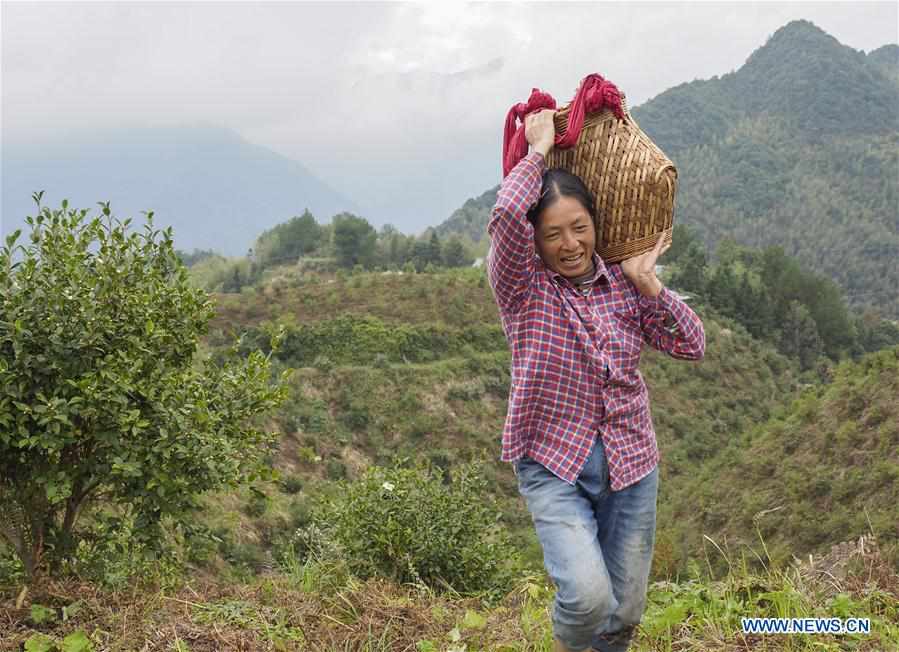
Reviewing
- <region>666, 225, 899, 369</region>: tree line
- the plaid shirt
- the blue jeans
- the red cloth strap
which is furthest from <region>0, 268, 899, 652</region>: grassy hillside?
<region>666, 225, 899, 369</region>: tree line

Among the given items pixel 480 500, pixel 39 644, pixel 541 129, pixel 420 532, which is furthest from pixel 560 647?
pixel 480 500

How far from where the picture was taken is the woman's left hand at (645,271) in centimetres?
230

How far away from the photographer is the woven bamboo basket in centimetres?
232

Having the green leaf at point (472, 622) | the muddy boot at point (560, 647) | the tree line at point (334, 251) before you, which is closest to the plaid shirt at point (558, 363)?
the muddy boot at point (560, 647)

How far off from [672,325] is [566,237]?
45 centimetres

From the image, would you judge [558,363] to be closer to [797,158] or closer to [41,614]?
[41,614]

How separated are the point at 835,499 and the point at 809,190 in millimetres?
77049

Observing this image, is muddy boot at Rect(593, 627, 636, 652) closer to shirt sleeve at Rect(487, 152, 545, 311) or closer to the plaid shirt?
the plaid shirt

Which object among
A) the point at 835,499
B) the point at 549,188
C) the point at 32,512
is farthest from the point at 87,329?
the point at 835,499

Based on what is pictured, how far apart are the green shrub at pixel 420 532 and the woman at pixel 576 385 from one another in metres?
3.97

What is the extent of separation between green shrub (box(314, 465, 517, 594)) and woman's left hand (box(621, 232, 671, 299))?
167 inches

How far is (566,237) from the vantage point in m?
2.29

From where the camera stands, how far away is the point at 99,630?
10.4ft
